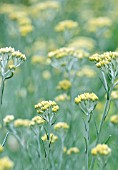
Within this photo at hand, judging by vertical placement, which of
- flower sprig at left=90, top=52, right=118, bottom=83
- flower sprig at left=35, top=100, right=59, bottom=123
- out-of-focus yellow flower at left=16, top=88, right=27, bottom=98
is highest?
out-of-focus yellow flower at left=16, top=88, right=27, bottom=98

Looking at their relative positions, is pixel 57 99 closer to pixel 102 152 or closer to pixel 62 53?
pixel 62 53

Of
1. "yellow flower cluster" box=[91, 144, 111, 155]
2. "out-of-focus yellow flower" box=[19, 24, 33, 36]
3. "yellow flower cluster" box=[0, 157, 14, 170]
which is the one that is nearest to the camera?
"yellow flower cluster" box=[0, 157, 14, 170]

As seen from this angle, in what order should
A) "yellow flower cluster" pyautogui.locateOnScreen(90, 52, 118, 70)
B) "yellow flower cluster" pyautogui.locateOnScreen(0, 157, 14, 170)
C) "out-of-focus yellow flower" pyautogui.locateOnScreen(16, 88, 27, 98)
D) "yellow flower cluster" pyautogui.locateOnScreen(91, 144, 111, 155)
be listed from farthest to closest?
"out-of-focus yellow flower" pyautogui.locateOnScreen(16, 88, 27, 98) → "yellow flower cluster" pyautogui.locateOnScreen(90, 52, 118, 70) → "yellow flower cluster" pyautogui.locateOnScreen(91, 144, 111, 155) → "yellow flower cluster" pyautogui.locateOnScreen(0, 157, 14, 170)

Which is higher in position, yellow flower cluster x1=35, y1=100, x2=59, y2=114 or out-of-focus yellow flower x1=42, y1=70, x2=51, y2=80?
out-of-focus yellow flower x1=42, y1=70, x2=51, y2=80

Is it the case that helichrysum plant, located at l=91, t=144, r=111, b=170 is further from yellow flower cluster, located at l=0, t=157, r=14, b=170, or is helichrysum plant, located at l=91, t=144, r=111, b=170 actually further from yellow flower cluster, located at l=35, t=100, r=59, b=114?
yellow flower cluster, located at l=0, t=157, r=14, b=170

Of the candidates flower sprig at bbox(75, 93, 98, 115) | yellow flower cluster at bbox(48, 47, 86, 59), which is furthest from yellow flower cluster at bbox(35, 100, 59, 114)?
yellow flower cluster at bbox(48, 47, 86, 59)

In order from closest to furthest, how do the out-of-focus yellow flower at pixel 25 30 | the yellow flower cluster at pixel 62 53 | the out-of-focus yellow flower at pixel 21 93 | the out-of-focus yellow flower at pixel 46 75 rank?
the yellow flower cluster at pixel 62 53 < the out-of-focus yellow flower at pixel 21 93 < the out-of-focus yellow flower at pixel 25 30 < the out-of-focus yellow flower at pixel 46 75

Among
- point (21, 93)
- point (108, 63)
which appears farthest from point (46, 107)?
point (21, 93)

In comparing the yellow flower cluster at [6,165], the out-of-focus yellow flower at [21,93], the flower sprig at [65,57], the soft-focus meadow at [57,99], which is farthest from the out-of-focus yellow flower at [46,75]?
the yellow flower cluster at [6,165]

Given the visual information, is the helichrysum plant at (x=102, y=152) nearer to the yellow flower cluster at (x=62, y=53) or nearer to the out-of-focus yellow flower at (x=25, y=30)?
the yellow flower cluster at (x=62, y=53)
